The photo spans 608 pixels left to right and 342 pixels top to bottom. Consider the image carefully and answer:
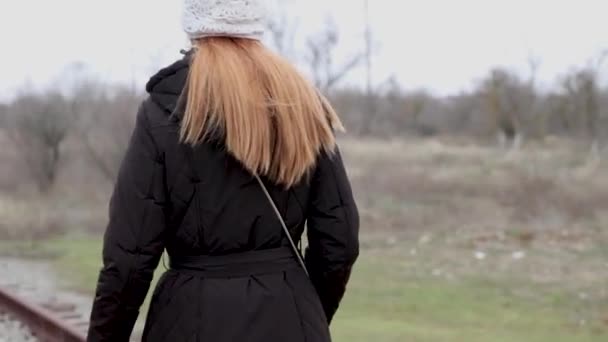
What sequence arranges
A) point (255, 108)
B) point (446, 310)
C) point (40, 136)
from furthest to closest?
point (40, 136), point (446, 310), point (255, 108)

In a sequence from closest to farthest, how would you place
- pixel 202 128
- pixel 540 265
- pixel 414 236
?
pixel 202 128, pixel 540 265, pixel 414 236

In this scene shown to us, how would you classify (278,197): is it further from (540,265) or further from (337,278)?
(540,265)

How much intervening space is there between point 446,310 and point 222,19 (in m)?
8.44

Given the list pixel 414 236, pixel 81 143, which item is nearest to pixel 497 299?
pixel 414 236

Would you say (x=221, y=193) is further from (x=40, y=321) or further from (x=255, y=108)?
(x=40, y=321)

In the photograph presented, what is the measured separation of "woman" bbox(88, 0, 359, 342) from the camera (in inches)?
91.3

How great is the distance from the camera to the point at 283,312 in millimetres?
2424

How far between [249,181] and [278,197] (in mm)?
95

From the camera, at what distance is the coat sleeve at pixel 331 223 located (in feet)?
8.13

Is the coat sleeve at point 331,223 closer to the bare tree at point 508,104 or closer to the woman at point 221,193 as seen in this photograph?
the woman at point 221,193

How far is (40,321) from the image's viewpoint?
318 inches

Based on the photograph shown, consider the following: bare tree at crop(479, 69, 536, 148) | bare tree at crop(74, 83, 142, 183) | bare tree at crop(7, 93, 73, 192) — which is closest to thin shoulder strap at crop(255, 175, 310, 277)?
bare tree at crop(74, 83, 142, 183)

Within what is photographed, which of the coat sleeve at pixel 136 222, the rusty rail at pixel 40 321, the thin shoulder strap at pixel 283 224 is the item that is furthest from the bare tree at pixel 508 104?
the coat sleeve at pixel 136 222

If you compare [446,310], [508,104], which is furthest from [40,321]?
[508,104]
